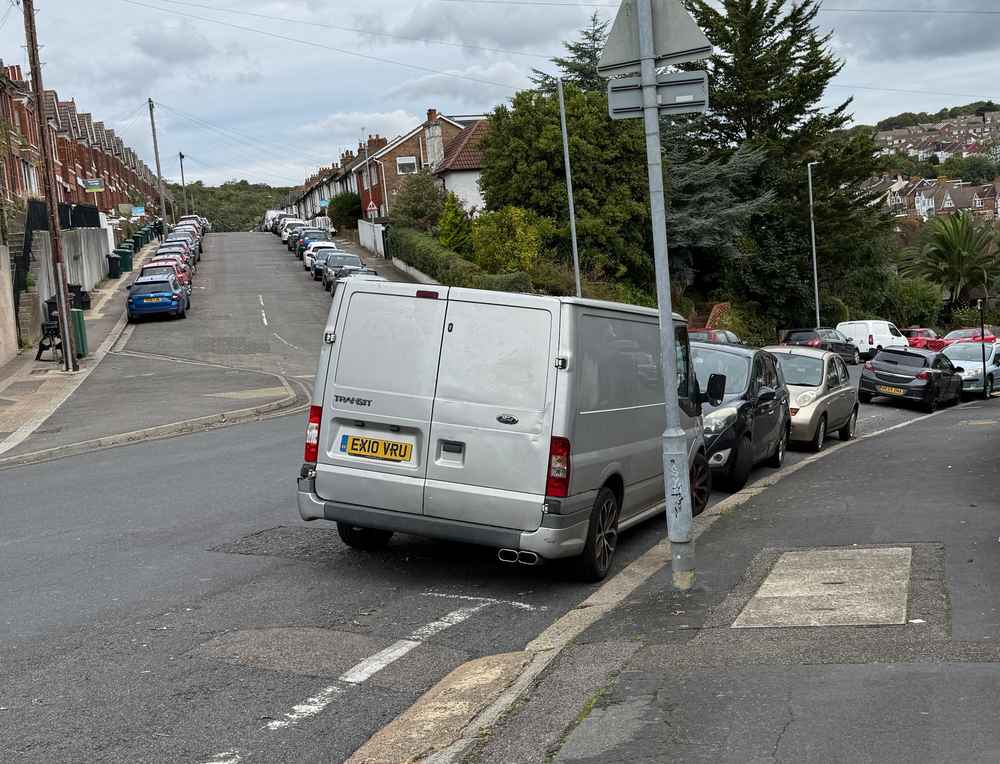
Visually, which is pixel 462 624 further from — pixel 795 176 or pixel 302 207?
pixel 302 207

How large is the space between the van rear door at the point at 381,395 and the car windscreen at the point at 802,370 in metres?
11.3

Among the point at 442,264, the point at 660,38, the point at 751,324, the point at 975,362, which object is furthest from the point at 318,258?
the point at 660,38

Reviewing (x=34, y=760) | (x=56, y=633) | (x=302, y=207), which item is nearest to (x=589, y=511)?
(x=56, y=633)

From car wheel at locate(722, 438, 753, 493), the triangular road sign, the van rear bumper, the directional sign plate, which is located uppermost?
the triangular road sign

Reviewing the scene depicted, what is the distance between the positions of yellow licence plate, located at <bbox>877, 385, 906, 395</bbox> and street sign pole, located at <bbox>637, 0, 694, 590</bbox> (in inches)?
816

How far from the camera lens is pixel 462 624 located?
725 centimetres

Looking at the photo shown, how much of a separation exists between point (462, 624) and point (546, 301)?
7.55ft

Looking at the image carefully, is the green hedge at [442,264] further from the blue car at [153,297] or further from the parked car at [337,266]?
the blue car at [153,297]

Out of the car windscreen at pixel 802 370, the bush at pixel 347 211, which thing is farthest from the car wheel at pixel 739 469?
the bush at pixel 347 211

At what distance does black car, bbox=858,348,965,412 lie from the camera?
26.8 meters

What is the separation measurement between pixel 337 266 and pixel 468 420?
4531cm

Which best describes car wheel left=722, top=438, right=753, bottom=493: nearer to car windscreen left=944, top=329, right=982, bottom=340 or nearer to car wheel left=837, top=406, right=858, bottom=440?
car wheel left=837, top=406, right=858, bottom=440

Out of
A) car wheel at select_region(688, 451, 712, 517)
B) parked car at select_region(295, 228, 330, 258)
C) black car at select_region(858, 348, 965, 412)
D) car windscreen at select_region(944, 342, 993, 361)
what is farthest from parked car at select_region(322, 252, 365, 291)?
car wheel at select_region(688, 451, 712, 517)

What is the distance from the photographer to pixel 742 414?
1332 cm
